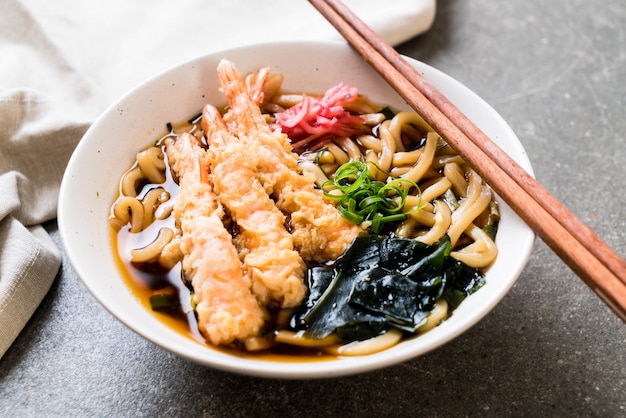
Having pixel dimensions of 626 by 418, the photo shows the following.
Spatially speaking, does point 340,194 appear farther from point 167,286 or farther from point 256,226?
point 167,286

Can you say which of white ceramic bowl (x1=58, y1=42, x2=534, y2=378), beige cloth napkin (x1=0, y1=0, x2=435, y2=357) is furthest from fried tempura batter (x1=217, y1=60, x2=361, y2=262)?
beige cloth napkin (x1=0, y1=0, x2=435, y2=357)

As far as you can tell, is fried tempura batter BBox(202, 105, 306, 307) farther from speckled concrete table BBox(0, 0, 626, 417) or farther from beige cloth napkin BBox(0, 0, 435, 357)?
beige cloth napkin BBox(0, 0, 435, 357)

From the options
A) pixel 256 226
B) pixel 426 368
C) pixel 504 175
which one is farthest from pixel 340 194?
pixel 426 368

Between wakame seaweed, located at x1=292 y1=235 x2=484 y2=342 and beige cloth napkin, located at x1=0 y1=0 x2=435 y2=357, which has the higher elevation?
beige cloth napkin, located at x1=0 y1=0 x2=435 y2=357

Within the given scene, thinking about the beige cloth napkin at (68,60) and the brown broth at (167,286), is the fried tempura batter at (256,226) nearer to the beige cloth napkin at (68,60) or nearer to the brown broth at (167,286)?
the brown broth at (167,286)

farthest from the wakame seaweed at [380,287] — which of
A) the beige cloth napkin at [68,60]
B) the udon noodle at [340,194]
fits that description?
the beige cloth napkin at [68,60]

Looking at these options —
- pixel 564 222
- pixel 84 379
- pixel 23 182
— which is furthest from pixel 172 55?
pixel 564 222
